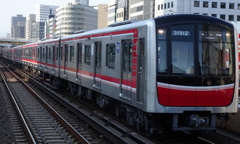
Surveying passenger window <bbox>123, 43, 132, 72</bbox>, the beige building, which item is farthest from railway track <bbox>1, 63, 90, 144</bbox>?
the beige building

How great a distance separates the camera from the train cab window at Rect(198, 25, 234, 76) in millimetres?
9023

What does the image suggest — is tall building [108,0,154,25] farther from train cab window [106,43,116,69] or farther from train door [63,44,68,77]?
train cab window [106,43,116,69]

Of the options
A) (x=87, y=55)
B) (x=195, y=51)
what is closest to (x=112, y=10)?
(x=87, y=55)

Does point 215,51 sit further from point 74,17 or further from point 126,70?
point 74,17

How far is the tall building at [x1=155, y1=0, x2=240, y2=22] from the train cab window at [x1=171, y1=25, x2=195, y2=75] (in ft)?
221

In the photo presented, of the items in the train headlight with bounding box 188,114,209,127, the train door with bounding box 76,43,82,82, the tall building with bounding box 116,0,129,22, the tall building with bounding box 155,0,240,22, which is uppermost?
the tall building with bounding box 116,0,129,22

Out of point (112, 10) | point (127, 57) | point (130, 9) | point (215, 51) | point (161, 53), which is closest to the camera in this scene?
point (161, 53)

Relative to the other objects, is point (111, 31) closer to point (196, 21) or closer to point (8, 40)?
point (196, 21)

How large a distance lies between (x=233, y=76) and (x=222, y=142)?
1.76 metres

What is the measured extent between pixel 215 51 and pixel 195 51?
0.55m

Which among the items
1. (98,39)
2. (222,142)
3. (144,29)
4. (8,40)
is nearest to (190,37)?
(144,29)

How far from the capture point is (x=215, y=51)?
912 centimetres

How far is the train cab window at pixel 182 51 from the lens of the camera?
8.85 m

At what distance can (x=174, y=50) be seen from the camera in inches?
349
